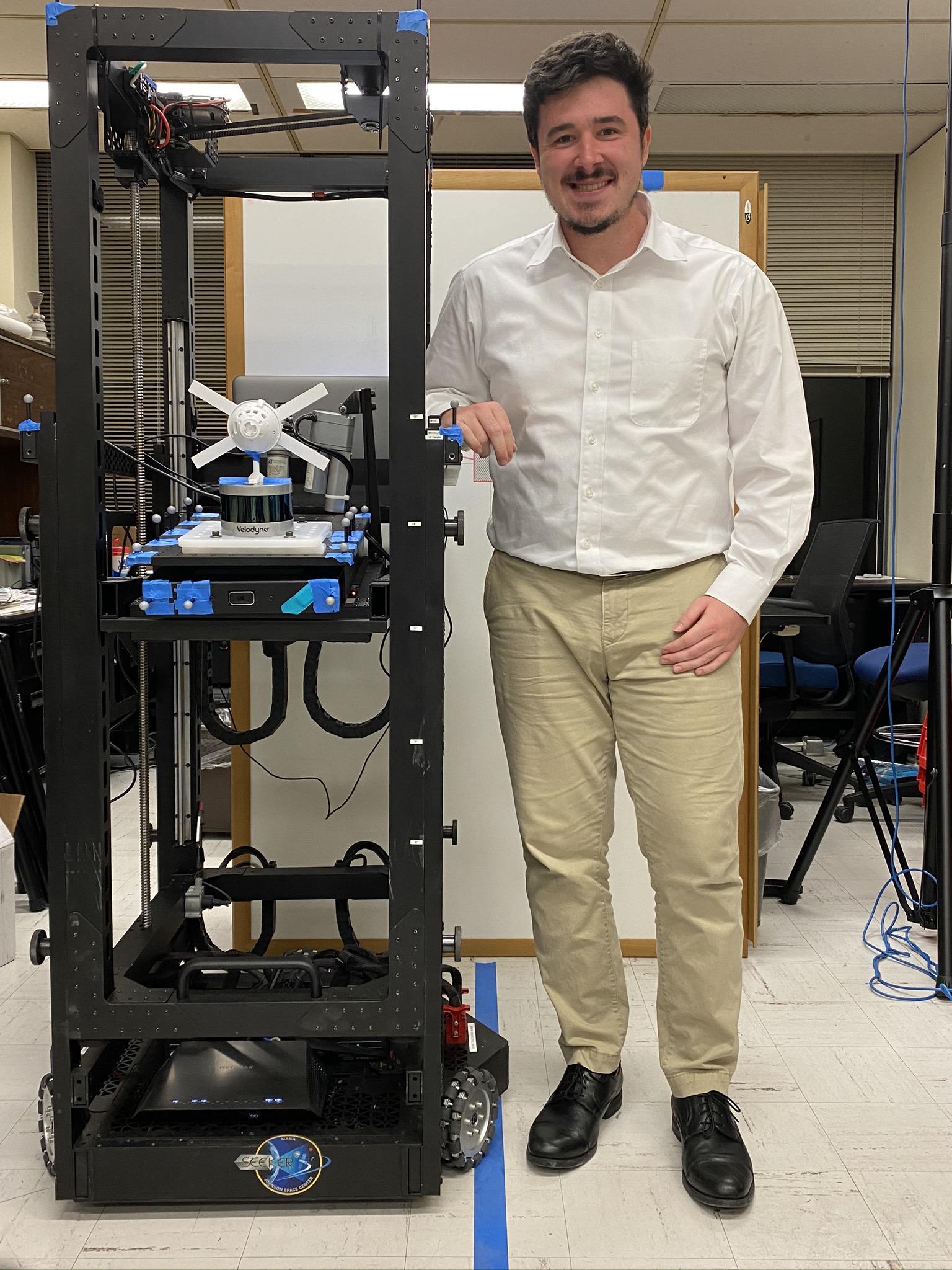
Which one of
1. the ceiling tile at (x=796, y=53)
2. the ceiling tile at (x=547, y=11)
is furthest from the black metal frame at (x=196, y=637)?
the ceiling tile at (x=796, y=53)

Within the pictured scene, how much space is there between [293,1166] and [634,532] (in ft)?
3.34

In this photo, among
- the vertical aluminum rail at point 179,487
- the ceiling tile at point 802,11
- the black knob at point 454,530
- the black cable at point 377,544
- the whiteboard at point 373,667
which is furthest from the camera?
the ceiling tile at point 802,11

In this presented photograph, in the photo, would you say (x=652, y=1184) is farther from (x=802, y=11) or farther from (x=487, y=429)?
(x=802, y=11)

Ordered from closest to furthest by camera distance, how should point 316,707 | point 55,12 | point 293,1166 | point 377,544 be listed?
1. point 55,12
2. point 293,1166
3. point 377,544
4. point 316,707

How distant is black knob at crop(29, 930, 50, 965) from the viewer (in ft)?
4.99

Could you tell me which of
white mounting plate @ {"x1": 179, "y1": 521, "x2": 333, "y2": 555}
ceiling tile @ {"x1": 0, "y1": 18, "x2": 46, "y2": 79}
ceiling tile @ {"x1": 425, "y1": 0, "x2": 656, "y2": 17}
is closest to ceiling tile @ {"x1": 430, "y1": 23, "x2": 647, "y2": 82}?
ceiling tile @ {"x1": 425, "y1": 0, "x2": 656, "y2": 17}

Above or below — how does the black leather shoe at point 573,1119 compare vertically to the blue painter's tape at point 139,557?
below

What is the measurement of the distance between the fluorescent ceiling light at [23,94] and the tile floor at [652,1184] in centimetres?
369

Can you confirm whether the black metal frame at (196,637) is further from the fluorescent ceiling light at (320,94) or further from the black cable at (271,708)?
the fluorescent ceiling light at (320,94)

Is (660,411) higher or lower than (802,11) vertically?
lower

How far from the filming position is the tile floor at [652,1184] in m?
1.45

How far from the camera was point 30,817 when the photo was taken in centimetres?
296

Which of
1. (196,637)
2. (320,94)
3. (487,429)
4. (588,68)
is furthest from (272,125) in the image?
(320,94)

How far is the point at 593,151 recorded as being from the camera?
5.10ft
